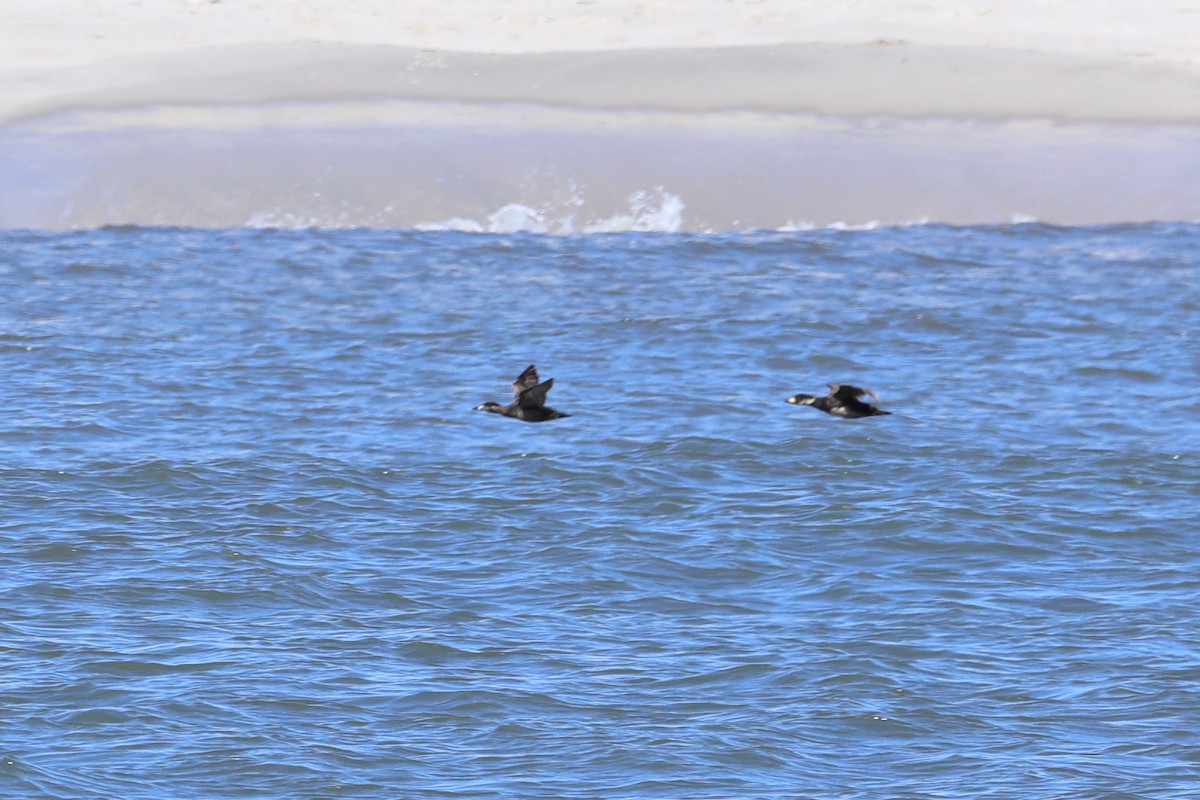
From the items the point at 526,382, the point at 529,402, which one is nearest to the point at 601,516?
the point at 529,402

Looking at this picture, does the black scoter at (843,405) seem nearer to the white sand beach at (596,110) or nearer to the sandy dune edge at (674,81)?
the white sand beach at (596,110)

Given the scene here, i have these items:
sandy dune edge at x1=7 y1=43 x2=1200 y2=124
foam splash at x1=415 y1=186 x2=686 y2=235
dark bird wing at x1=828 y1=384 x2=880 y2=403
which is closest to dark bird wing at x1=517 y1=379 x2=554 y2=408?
dark bird wing at x1=828 y1=384 x2=880 y2=403

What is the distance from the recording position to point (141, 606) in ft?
44.3

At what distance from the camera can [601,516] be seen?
15.4m

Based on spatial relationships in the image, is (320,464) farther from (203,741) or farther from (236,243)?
(236,243)

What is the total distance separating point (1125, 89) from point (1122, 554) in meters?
11.5

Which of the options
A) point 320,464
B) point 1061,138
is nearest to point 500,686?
point 320,464

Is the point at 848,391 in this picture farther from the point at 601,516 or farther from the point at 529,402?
the point at 601,516

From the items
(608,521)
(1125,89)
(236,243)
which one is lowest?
(608,521)

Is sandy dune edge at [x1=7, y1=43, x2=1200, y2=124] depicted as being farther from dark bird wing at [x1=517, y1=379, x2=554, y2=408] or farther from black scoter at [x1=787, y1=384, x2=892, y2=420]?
dark bird wing at [x1=517, y1=379, x2=554, y2=408]

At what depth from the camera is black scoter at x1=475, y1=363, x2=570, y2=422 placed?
14312mm

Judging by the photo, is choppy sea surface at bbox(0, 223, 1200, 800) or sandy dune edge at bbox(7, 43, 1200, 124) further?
sandy dune edge at bbox(7, 43, 1200, 124)

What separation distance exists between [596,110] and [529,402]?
10.2 m

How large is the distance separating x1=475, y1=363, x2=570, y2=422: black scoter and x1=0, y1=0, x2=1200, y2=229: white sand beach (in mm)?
8273
